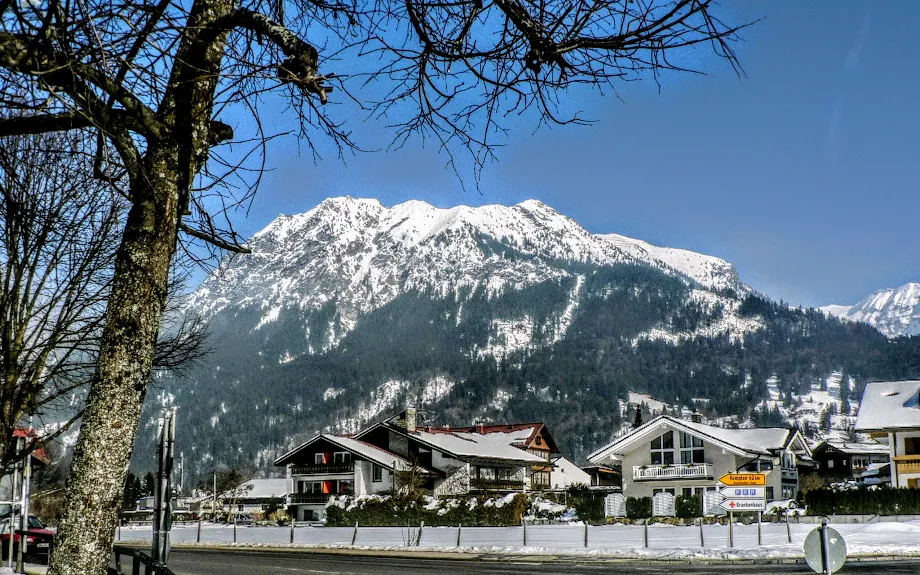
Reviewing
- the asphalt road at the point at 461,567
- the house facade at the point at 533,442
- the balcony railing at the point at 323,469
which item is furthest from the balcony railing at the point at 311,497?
the asphalt road at the point at 461,567

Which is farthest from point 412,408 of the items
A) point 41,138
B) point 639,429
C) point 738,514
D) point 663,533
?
point 41,138

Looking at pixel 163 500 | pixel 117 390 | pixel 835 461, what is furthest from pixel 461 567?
pixel 835 461

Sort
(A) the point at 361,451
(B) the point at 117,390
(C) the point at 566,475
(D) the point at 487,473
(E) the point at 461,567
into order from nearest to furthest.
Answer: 1. (B) the point at 117,390
2. (E) the point at 461,567
3. (A) the point at 361,451
4. (D) the point at 487,473
5. (C) the point at 566,475

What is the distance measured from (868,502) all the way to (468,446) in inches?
1426

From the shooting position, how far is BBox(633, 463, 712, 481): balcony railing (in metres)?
60.9

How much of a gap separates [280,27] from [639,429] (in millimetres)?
60493

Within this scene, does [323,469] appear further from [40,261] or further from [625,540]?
[40,261]

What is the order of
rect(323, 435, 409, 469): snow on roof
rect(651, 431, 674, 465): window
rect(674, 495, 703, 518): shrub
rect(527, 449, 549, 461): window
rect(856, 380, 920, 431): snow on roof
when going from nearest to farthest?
1. rect(674, 495, 703, 518): shrub
2. rect(856, 380, 920, 431): snow on roof
3. rect(651, 431, 674, 465): window
4. rect(323, 435, 409, 469): snow on roof
5. rect(527, 449, 549, 461): window

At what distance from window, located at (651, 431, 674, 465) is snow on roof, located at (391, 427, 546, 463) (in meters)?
15.4

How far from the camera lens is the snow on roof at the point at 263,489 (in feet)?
382

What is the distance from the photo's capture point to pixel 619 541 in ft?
109

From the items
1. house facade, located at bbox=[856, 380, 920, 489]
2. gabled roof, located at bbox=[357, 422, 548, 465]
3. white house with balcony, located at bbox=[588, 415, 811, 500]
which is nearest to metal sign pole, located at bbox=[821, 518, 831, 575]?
house facade, located at bbox=[856, 380, 920, 489]

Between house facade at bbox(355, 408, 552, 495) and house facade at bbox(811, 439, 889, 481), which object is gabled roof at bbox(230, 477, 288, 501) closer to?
house facade at bbox(355, 408, 552, 495)

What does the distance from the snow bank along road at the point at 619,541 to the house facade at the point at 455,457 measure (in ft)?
93.9
